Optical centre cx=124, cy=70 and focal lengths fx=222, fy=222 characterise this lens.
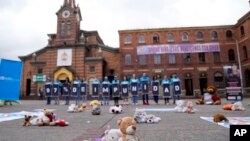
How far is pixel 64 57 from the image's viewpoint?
38.5 m

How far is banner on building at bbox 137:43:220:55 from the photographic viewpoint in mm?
38250

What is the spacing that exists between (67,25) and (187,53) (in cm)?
2211

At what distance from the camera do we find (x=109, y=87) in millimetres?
17484

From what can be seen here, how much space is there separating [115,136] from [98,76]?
34005mm

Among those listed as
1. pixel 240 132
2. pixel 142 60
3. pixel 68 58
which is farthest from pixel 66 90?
pixel 142 60

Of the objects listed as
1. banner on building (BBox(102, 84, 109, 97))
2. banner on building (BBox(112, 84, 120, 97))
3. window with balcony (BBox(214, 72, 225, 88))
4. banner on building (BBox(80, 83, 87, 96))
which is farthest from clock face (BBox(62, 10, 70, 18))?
window with balcony (BBox(214, 72, 225, 88))

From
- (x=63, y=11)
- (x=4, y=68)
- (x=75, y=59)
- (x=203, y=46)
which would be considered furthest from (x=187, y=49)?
(x=4, y=68)

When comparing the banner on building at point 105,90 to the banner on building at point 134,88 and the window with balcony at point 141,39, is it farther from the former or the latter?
the window with balcony at point 141,39

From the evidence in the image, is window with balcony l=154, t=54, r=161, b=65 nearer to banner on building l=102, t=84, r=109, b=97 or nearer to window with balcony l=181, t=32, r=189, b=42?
window with balcony l=181, t=32, r=189, b=42

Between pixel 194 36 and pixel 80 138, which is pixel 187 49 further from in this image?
pixel 80 138

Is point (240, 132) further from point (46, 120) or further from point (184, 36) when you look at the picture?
point (184, 36)

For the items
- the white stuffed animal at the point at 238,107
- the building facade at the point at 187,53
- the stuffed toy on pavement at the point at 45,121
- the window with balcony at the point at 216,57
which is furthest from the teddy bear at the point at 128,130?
the window with balcony at the point at 216,57

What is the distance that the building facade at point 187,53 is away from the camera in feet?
123

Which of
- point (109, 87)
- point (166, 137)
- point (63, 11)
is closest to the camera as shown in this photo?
point (166, 137)
